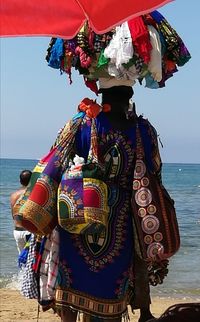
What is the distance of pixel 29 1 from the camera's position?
261 cm

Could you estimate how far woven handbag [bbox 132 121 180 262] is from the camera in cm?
356

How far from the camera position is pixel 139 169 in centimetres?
364

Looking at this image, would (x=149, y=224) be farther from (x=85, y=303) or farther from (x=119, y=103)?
(x=119, y=103)

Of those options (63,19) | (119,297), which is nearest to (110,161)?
(119,297)

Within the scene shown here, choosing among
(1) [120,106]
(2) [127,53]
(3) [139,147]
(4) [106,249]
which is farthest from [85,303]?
(2) [127,53]

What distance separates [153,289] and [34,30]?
703 centimetres

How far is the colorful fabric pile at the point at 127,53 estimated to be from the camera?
11.6 feet

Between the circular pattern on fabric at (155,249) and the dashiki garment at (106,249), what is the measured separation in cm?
14

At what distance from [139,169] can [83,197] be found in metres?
0.37

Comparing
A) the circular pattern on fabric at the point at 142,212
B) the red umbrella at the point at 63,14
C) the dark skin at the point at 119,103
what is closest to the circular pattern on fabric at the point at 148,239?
the circular pattern on fabric at the point at 142,212

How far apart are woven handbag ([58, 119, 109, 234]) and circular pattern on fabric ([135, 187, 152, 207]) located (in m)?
0.18

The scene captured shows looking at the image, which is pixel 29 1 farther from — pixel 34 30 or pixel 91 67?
pixel 91 67

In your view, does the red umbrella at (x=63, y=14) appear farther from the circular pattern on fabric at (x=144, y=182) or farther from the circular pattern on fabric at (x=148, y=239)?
the circular pattern on fabric at (x=148, y=239)

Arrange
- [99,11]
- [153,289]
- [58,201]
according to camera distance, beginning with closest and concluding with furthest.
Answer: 1. [99,11]
2. [58,201]
3. [153,289]
